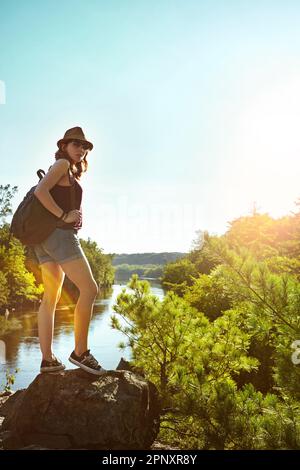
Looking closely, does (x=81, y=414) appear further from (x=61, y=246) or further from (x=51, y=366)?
(x=61, y=246)

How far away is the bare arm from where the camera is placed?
3.43 meters

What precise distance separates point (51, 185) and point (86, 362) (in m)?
1.74

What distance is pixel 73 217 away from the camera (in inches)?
140

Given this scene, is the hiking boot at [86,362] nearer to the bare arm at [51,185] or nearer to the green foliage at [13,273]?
the bare arm at [51,185]

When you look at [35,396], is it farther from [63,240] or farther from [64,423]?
[63,240]

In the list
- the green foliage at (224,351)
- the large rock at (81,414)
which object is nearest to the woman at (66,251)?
the large rock at (81,414)

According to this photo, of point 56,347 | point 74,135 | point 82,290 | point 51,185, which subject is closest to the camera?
point 51,185

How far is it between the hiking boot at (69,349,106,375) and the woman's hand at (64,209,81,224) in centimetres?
127

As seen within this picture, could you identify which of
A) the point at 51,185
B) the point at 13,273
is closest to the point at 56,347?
the point at 13,273

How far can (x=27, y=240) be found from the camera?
3.54 meters

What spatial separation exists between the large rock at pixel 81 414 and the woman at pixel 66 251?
0.17 m

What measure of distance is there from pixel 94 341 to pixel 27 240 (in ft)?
66.3

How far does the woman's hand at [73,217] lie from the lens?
11.6ft
